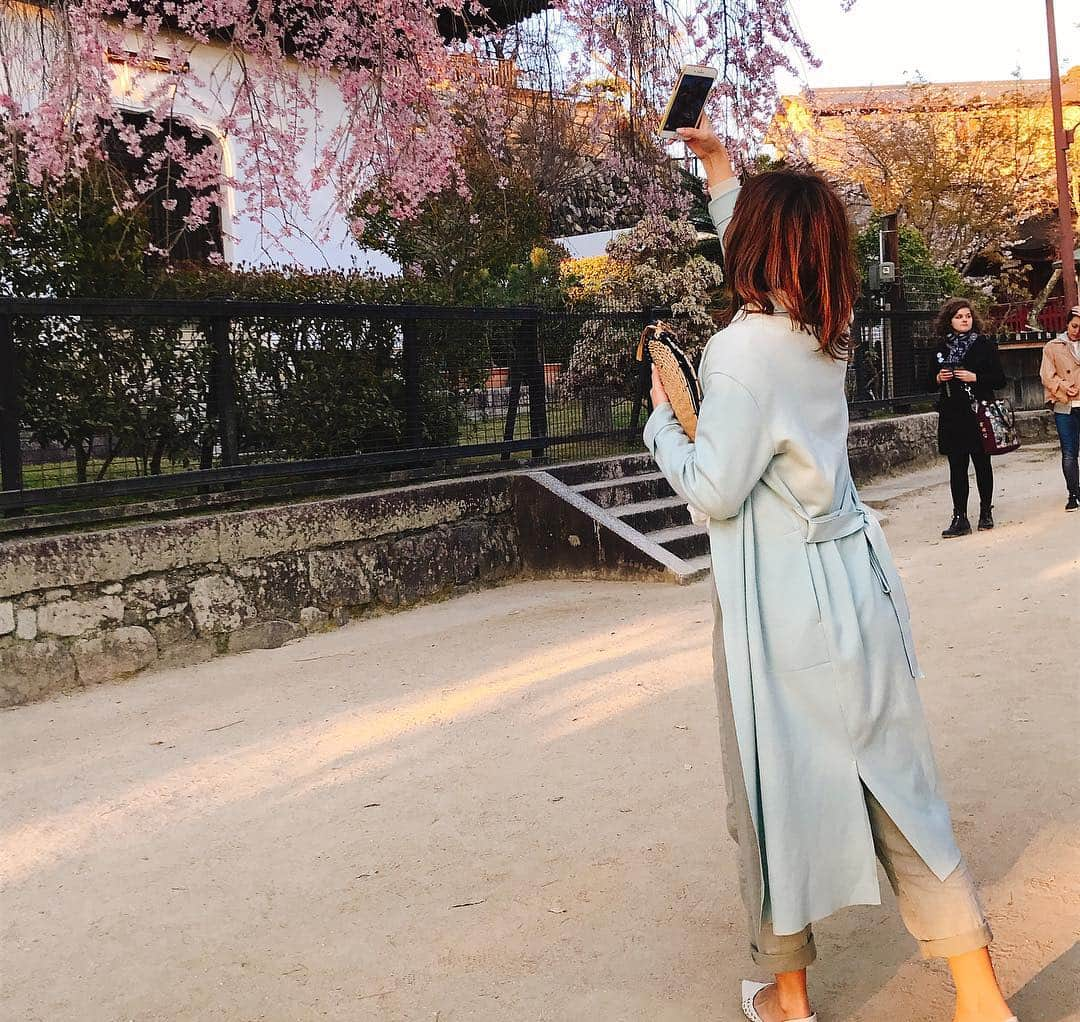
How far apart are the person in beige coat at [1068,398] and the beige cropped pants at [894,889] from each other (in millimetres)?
7727

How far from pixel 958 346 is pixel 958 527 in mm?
1396

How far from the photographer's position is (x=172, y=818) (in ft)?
13.2

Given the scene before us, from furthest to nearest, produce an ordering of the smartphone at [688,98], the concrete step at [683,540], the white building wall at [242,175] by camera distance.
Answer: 1. the white building wall at [242,175]
2. the concrete step at [683,540]
3. the smartphone at [688,98]

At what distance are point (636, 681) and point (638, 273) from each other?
8.47 m

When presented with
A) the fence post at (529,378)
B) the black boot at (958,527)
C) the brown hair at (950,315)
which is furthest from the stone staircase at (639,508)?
the brown hair at (950,315)

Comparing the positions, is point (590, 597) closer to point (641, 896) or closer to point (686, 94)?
point (641, 896)

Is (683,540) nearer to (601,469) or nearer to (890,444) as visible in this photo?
(601,469)

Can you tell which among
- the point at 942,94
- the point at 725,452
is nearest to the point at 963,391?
the point at 725,452

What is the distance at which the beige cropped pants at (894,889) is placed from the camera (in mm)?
2166

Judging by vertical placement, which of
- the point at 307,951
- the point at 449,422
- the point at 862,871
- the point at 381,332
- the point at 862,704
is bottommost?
the point at 307,951

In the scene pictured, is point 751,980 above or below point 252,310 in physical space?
below

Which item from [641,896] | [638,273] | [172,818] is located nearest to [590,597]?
[172,818]

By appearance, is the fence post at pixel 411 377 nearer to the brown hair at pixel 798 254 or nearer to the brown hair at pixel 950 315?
the brown hair at pixel 950 315

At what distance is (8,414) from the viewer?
6.01m
